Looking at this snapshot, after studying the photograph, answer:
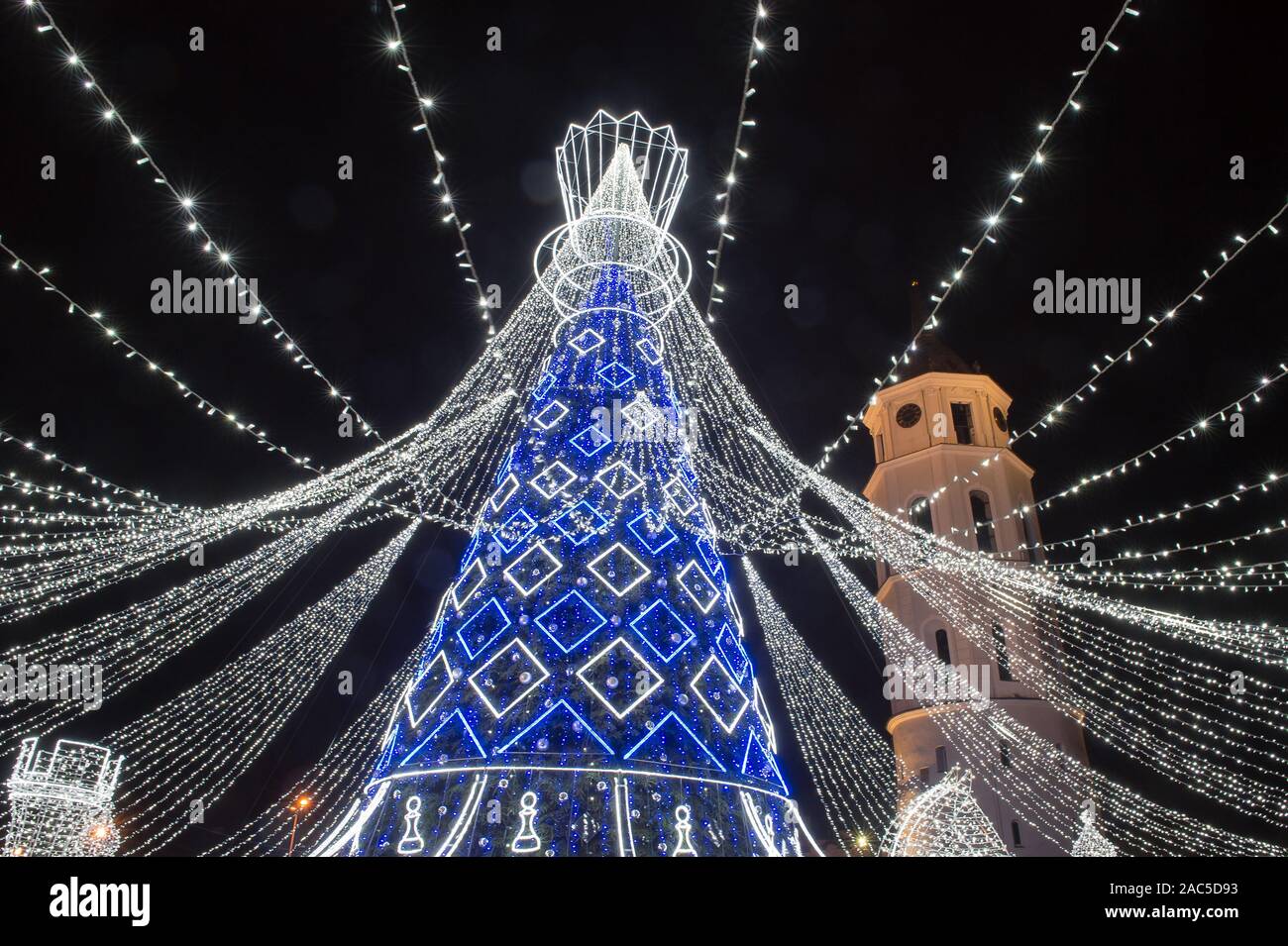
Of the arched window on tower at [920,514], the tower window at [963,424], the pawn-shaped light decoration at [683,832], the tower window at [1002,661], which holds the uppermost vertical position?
the tower window at [963,424]

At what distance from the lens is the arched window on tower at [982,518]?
2633 centimetres

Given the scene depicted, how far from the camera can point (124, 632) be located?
11.4 meters

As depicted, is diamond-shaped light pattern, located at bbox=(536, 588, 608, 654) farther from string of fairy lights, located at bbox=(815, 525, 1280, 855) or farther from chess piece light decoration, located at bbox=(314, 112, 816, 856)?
string of fairy lights, located at bbox=(815, 525, 1280, 855)

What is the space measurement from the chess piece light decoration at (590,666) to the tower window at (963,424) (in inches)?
890

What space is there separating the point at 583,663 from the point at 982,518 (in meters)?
23.7

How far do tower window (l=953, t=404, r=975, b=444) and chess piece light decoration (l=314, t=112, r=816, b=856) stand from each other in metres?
22.6

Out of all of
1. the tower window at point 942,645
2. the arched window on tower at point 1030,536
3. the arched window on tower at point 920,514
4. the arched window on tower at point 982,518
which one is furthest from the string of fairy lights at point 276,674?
the arched window on tower at point 1030,536

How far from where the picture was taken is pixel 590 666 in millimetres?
5898

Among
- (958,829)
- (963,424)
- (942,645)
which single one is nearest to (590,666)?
(958,829)

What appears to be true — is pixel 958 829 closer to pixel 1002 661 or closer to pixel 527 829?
pixel 527 829

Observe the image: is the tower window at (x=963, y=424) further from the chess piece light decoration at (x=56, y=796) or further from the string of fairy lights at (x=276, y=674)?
the chess piece light decoration at (x=56, y=796)

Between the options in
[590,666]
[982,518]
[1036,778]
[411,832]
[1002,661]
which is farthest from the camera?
[982,518]

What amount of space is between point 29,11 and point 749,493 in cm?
836
